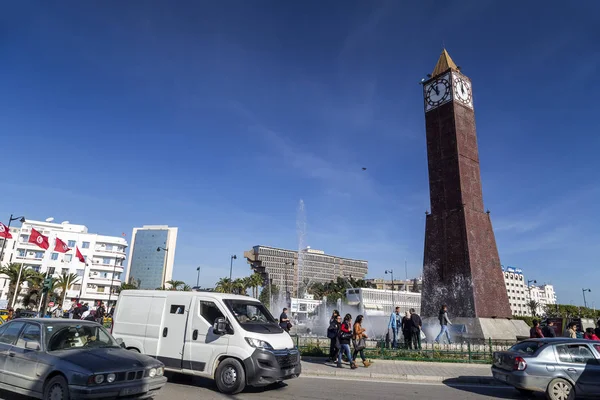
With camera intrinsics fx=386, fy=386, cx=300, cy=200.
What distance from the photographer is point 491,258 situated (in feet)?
87.0

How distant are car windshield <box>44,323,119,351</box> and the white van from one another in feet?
6.25

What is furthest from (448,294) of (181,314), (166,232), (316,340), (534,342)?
(166,232)

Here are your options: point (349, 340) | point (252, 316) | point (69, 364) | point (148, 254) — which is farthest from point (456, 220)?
point (148, 254)

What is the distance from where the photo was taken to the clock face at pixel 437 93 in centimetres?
3003

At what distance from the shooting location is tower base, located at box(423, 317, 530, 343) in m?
22.7

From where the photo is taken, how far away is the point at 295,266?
157625mm

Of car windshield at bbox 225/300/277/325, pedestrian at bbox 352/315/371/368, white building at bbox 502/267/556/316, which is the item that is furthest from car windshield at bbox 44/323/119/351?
white building at bbox 502/267/556/316

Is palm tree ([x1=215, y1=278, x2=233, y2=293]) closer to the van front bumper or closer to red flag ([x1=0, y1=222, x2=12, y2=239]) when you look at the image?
red flag ([x1=0, y1=222, x2=12, y2=239])

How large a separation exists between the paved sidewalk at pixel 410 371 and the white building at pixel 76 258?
65101mm

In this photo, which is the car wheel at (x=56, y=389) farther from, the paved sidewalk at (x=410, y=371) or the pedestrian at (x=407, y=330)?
the pedestrian at (x=407, y=330)

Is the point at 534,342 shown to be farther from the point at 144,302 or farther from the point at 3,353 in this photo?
the point at 3,353

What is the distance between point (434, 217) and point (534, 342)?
63.1ft

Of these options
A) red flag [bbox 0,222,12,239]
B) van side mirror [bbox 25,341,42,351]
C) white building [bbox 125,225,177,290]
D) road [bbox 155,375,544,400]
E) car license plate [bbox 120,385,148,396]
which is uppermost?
white building [bbox 125,225,177,290]

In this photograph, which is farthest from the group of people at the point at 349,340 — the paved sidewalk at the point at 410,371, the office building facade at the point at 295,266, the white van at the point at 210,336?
the office building facade at the point at 295,266
